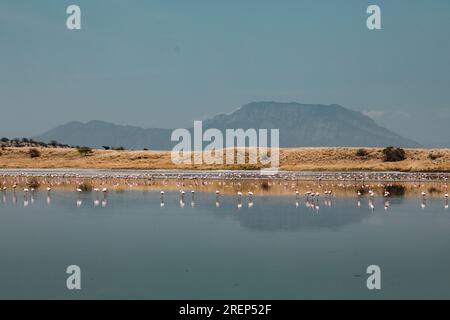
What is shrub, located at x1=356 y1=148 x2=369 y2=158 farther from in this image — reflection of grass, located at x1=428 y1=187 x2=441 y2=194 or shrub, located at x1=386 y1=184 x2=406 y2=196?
reflection of grass, located at x1=428 y1=187 x2=441 y2=194

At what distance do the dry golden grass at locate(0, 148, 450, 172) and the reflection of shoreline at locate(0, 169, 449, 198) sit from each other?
1493 centimetres

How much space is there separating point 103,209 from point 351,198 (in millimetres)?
17177

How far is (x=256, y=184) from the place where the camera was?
212 ft

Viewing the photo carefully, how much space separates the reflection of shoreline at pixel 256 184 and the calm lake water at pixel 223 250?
1168 cm

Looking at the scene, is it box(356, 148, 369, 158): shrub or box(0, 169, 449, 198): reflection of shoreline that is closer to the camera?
box(0, 169, 449, 198): reflection of shoreline

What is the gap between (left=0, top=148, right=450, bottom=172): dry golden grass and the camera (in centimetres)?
9088

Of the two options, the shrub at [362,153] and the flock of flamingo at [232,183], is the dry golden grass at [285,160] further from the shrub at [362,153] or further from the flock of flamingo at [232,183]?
the flock of flamingo at [232,183]

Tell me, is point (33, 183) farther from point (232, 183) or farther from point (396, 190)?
point (396, 190)

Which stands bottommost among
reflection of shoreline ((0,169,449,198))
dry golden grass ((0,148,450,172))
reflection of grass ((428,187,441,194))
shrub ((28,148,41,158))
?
reflection of grass ((428,187,441,194))

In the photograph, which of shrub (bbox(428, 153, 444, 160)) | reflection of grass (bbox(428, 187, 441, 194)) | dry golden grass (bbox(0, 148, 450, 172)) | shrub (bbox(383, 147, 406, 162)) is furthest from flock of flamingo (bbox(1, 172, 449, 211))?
shrub (bbox(428, 153, 444, 160))
